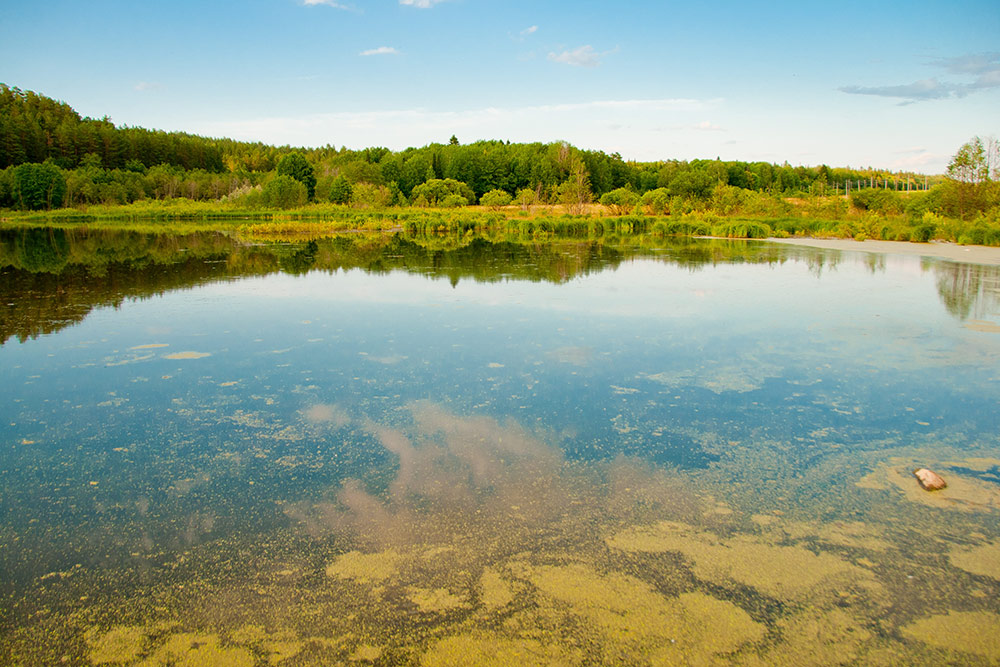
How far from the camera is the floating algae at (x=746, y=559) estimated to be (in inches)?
93.4

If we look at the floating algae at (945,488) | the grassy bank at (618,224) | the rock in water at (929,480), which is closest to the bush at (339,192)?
the grassy bank at (618,224)

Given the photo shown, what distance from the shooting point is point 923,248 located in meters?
15.8

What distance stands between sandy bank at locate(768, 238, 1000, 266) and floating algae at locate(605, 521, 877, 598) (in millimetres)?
12933

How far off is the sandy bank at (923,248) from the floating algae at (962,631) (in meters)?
12.9

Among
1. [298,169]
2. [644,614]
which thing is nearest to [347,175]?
[298,169]

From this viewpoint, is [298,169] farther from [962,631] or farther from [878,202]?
[962,631]

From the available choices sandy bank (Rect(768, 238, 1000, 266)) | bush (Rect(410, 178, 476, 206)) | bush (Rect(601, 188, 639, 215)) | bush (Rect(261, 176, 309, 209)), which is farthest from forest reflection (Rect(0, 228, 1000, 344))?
bush (Rect(410, 178, 476, 206))

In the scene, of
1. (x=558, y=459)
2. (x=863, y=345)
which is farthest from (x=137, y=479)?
(x=863, y=345)

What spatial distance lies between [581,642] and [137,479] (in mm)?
2440

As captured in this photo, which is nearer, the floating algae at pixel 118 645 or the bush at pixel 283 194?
the floating algae at pixel 118 645

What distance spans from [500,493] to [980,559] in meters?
2.02

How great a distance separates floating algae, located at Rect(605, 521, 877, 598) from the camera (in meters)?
2.37

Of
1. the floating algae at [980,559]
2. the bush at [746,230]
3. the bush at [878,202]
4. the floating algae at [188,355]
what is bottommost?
the floating algae at [980,559]

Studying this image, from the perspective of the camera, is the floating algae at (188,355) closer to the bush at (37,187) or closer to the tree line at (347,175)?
the tree line at (347,175)
